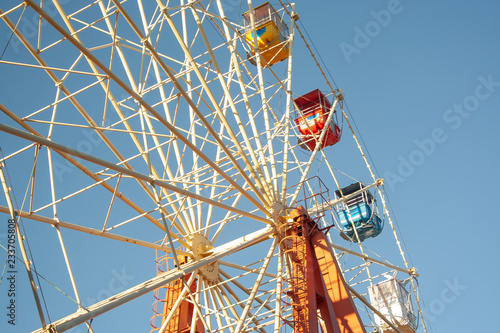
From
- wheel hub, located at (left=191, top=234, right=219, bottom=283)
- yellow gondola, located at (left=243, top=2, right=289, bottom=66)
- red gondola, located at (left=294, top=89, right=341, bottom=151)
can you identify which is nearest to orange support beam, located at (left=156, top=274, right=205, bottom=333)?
wheel hub, located at (left=191, top=234, right=219, bottom=283)

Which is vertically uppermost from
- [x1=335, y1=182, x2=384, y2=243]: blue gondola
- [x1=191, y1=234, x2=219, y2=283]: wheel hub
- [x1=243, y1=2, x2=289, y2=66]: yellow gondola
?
[x1=243, y1=2, x2=289, y2=66]: yellow gondola

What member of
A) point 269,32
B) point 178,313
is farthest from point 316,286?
point 269,32

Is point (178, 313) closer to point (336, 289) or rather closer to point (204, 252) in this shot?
point (204, 252)

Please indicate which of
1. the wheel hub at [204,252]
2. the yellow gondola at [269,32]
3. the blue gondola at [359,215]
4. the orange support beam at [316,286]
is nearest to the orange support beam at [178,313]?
the wheel hub at [204,252]

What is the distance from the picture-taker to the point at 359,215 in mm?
36250

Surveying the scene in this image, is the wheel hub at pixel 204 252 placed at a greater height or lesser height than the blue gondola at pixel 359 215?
lesser

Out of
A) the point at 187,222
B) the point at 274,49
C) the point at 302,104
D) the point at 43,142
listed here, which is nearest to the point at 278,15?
the point at 274,49

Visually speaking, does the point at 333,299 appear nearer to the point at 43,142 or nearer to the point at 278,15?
the point at 43,142

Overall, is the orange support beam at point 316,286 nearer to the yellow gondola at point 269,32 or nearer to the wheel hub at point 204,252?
the wheel hub at point 204,252

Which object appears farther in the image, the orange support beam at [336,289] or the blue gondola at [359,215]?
the blue gondola at [359,215]

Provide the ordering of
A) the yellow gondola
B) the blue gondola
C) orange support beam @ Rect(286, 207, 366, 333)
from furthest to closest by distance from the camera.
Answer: the blue gondola < the yellow gondola < orange support beam @ Rect(286, 207, 366, 333)

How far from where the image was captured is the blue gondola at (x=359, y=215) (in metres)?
36.1

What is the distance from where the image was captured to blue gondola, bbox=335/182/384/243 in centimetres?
3609

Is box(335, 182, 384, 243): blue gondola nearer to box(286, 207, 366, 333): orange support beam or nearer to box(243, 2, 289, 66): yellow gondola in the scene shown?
box(243, 2, 289, 66): yellow gondola
